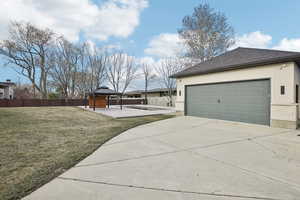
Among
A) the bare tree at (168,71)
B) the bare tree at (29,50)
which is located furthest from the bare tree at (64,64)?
the bare tree at (168,71)

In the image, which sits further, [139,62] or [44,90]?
[139,62]

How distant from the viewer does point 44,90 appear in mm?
25016

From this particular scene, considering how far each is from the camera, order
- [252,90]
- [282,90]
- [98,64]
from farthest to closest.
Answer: [98,64], [252,90], [282,90]

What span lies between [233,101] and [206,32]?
1306 cm

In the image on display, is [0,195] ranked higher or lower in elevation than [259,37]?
lower

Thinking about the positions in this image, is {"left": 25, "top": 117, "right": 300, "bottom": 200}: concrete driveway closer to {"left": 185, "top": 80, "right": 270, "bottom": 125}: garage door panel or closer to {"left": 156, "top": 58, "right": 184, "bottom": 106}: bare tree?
{"left": 185, "top": 80, "right": 270, "bottom": 125}: garage door panel

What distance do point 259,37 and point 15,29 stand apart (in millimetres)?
29182

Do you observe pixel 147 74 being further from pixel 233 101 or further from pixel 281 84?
pixel 281 84

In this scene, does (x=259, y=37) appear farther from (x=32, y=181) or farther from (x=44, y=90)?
(x=44, y=90)

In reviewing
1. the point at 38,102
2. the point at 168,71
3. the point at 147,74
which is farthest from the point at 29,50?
the point at 168,71

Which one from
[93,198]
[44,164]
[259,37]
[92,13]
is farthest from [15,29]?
[259,37]

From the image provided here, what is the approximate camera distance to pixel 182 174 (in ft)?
8.79

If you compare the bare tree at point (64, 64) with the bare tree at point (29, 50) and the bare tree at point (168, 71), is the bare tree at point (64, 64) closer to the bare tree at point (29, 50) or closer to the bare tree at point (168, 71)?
the bare tree at point (29, 50)

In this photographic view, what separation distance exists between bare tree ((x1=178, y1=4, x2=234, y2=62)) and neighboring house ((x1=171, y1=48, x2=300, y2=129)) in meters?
8.42
